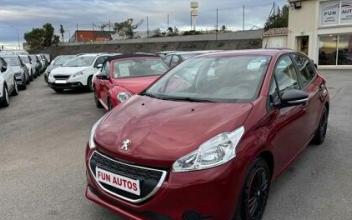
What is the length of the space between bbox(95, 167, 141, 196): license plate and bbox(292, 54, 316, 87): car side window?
9.85ft

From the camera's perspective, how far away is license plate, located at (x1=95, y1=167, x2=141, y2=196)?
3.07m

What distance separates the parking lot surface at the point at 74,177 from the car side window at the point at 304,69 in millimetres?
1121

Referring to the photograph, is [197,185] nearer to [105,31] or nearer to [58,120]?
[58,120]

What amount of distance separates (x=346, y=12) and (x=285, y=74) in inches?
872

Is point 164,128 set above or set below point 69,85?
above

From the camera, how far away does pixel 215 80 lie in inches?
173

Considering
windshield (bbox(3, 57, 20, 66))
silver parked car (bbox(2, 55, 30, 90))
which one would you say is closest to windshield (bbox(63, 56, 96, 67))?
silver parked car (bbox(2, 55, 30, 90))

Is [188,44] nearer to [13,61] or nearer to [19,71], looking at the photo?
[13,61]

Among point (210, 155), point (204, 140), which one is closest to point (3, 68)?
point (204, 140)

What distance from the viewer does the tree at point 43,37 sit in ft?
255

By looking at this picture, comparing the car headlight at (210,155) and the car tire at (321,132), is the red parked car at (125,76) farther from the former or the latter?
the car headlight at (210,155)

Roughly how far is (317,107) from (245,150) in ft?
9.09

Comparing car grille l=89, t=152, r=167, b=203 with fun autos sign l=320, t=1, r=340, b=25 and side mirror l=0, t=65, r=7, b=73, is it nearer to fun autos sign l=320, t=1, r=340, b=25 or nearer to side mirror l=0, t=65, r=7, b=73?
side mirror l=0, t=65, r=7, b=73

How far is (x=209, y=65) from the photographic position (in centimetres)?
474
